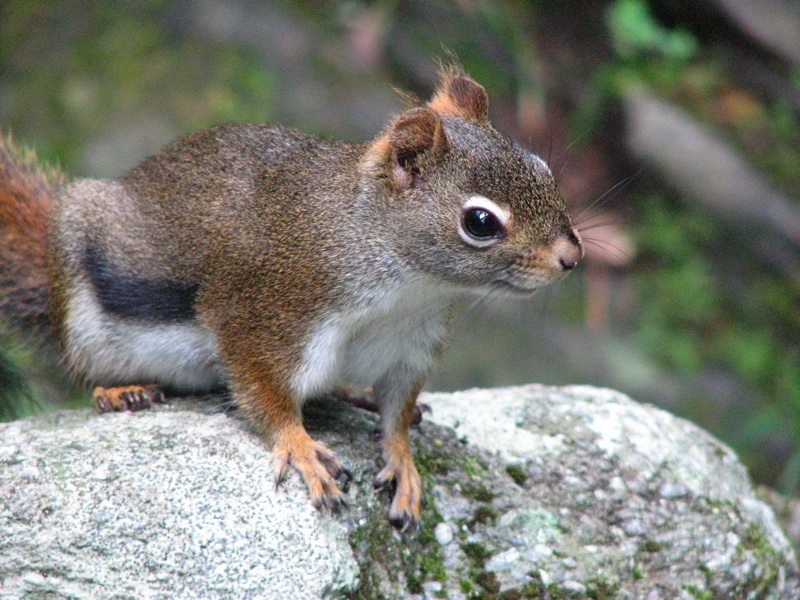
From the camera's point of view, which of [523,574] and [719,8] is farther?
[719,8]

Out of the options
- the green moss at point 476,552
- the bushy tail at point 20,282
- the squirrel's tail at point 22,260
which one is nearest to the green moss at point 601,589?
the green moss at point 476,552

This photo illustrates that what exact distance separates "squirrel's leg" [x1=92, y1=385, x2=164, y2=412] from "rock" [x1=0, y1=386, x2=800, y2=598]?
0.17 ft

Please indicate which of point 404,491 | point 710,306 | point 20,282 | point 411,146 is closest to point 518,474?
point 404,491

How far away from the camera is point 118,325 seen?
2887mm

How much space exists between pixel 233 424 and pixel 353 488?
1.30 ft

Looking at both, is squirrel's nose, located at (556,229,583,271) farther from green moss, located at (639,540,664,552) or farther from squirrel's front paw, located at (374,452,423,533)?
green moss, located at (639,540,664,552)

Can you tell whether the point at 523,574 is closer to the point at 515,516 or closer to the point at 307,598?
the point at 515,516

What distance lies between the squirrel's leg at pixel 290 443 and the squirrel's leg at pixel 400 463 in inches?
6.7

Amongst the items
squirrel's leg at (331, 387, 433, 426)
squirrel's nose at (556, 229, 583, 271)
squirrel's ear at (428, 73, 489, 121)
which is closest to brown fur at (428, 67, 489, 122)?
squirrel's ear at (428, 73, 489, 121)

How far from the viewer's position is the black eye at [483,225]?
7.96ft

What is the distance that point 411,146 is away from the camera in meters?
2.55

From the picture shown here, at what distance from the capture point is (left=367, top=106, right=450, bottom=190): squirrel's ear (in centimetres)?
251

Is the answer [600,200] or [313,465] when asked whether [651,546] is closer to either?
[313,465]

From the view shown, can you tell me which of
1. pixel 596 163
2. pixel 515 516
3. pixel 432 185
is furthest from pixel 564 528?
pixel 596 163
